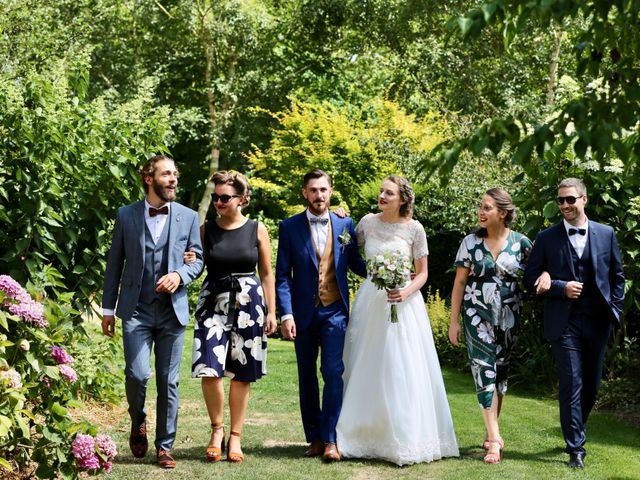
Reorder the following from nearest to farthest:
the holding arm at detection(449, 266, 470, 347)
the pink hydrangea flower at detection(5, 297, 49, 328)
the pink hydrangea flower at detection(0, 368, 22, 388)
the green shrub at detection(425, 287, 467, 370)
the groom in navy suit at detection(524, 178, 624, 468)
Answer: the pink hydrangea flower at detection(0, 368, 22, 388) → the pink hydrangea flower at detection(5, 297, 49, 328) → the groom in navy suit at detection(524, 178, 624, 468) → the holding arm at detection(449, 266, 470, 347) → the green shrub at detection(425, 287, 467, 370)

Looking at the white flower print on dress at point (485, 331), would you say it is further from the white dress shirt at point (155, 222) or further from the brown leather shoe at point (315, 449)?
the white dress shirt at point (155, 222)

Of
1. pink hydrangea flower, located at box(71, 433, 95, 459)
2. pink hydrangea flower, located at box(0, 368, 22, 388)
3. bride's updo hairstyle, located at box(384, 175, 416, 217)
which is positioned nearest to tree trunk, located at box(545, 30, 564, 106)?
bride's updo hairstyle, located at box(384, 175, 416, 217)

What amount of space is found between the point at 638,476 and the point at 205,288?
346 centimetres

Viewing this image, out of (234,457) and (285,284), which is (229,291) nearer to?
(285,284)

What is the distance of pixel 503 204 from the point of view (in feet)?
24.4

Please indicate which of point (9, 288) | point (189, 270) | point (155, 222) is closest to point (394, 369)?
point (189, 270)

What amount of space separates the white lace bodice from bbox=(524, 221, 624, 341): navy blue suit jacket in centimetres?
88

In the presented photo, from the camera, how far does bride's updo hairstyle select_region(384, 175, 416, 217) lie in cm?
734

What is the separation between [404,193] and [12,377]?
3.57m

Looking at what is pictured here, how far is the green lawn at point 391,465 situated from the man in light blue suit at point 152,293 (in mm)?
379

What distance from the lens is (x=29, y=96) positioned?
738 centimetres

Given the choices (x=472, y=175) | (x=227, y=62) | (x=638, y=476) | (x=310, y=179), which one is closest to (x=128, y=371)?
(x=310, y=179)

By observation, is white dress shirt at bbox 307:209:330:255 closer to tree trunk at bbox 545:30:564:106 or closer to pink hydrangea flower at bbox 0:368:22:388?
pink hydrangea flower at bbox 0:368:22:388

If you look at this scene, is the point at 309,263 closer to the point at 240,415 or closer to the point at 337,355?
the point at 337,355
